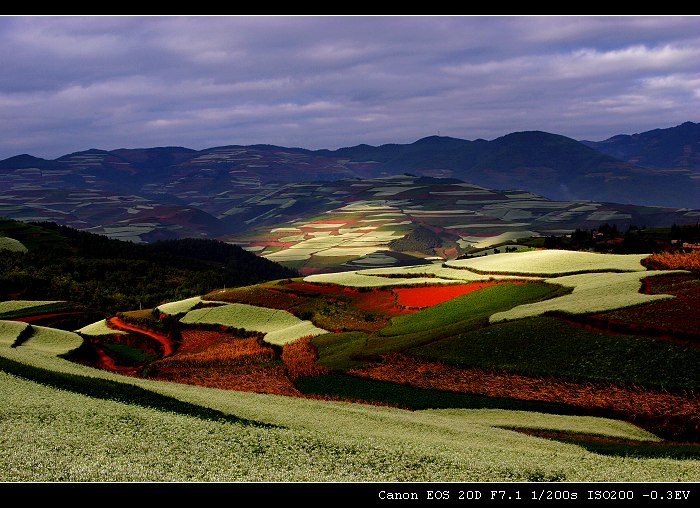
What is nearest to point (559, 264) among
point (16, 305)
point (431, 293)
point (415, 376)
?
point (431, 293)

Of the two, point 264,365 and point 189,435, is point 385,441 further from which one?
point 264,365

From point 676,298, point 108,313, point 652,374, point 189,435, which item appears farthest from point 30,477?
point 108,313

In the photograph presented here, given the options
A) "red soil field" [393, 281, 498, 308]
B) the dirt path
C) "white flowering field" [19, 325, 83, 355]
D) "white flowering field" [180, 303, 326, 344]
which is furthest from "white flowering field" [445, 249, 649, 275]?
"white flowering field" [19, 325, 83, 355]

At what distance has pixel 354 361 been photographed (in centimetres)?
5809

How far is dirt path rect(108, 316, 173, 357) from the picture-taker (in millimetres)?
74950

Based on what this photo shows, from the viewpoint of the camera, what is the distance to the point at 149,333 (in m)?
84.9

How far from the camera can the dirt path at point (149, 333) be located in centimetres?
7495

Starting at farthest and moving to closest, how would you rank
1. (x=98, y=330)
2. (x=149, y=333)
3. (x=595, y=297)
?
(x=149, y=333), (x=98, y=330), (x=595, y=297)

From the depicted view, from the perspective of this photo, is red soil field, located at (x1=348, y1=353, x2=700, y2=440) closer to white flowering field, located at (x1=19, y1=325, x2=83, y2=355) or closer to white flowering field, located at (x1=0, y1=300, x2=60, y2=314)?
white flowering field, located at (x1=19, y1=325, x2=83, y2=355)

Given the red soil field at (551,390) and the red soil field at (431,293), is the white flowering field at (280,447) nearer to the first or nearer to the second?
the red soil field at (551,390)

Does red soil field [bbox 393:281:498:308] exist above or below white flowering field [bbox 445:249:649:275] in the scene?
below

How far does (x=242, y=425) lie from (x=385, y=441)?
7.88 m

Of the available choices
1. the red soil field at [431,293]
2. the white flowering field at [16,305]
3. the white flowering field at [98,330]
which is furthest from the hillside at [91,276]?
the red soil field at [431,293]

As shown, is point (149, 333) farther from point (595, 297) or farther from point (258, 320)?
point (595, 297)
